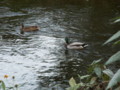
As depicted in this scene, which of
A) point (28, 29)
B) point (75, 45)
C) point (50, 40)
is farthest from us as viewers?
point (28, 29)

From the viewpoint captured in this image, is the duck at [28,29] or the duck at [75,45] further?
the duck at [28,29]

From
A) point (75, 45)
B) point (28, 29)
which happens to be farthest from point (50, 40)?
point (28, 29)

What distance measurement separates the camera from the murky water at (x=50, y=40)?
8.48 metres

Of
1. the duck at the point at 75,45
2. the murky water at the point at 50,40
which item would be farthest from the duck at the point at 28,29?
the duck at the point at 75,45

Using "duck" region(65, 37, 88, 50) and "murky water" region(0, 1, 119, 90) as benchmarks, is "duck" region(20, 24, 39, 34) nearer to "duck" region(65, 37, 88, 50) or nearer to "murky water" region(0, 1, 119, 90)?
"murky water" region(0, 1, 119, 90)

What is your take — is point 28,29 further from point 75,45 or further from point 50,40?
point 75,45

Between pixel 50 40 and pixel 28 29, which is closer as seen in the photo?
pixel 50 40

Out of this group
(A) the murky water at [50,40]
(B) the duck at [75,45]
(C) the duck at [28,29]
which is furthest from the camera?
(C) the duck at [28,29]

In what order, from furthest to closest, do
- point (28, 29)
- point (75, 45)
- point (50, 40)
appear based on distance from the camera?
1. point (28, 29)
2. point (50, 40)
3. point (75, 45)

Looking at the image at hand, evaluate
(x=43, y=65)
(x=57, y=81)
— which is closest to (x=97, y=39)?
(x=43, y=65)

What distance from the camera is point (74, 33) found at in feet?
41.1

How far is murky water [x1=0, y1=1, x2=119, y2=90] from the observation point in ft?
27.8

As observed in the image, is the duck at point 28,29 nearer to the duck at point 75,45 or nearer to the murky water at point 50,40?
the murky water at point 50,40

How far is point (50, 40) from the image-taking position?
11656 mm
